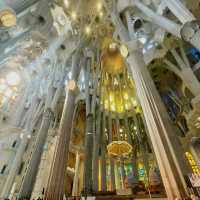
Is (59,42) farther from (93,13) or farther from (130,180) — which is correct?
(130,180)

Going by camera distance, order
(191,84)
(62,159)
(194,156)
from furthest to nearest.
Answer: (194,156) → (191,84) → (62,159)

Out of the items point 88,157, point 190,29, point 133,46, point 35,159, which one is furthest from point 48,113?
point 190,29

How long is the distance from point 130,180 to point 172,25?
348 inches

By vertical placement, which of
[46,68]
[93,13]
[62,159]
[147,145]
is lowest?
[62,159]

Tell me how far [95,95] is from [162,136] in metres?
10.3


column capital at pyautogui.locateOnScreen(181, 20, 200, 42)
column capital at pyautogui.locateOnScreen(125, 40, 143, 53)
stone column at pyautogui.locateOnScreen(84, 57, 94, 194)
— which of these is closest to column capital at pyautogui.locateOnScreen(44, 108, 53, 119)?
stone column at pyautogui.locateOnScreen(84, 57, 94, 194)

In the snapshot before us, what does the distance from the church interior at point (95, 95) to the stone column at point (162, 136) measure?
50mm

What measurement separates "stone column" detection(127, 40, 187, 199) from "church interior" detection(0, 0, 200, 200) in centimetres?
5

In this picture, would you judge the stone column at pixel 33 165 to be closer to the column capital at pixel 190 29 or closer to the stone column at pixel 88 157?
the stone column at pixel 88 157

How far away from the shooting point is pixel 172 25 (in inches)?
332

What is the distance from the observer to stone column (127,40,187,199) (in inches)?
158

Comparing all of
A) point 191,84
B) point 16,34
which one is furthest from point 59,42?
point 191,84

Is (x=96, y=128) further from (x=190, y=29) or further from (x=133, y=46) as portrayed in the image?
(x=190, y=29)

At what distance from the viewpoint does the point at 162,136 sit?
4.86m
